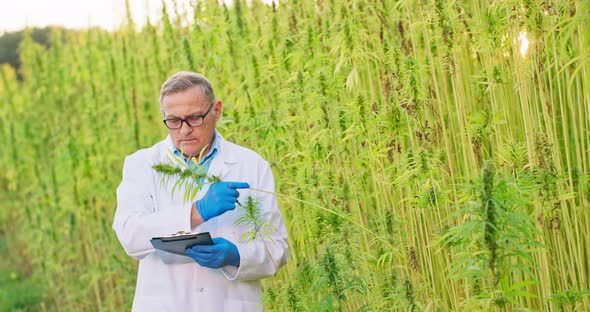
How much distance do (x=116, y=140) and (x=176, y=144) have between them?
320 centimetres

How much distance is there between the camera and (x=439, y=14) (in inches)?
98.6

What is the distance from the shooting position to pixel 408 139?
10.8 feet

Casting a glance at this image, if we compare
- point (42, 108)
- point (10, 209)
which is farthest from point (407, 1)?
point (10, 209)

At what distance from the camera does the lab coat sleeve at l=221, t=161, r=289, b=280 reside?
8.97 ft

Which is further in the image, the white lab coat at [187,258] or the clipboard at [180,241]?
the white lab coat at [187,258]

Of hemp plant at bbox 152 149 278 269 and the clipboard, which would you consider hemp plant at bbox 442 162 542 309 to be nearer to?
hemp plant at bbox 152 149 278 269

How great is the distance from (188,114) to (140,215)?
0.39m

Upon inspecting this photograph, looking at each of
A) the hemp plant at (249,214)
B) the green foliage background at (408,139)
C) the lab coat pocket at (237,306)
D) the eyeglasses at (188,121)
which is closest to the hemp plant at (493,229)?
the green foliage background at (408,139)

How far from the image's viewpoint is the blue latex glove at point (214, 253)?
2582 mm

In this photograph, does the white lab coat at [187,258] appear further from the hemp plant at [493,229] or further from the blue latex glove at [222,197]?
the hemp plant at [493,229]

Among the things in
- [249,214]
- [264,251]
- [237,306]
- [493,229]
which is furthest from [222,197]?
[493,229]

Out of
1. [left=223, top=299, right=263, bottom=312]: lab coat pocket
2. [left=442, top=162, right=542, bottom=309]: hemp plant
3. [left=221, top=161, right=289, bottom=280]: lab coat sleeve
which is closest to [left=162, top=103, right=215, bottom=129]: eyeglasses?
[left=221, top=161, right=289, bottom=280]: lab coat sleeve

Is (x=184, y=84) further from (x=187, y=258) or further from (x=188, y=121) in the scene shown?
(x=187, y=258)

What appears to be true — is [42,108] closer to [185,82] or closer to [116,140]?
[116,140]
